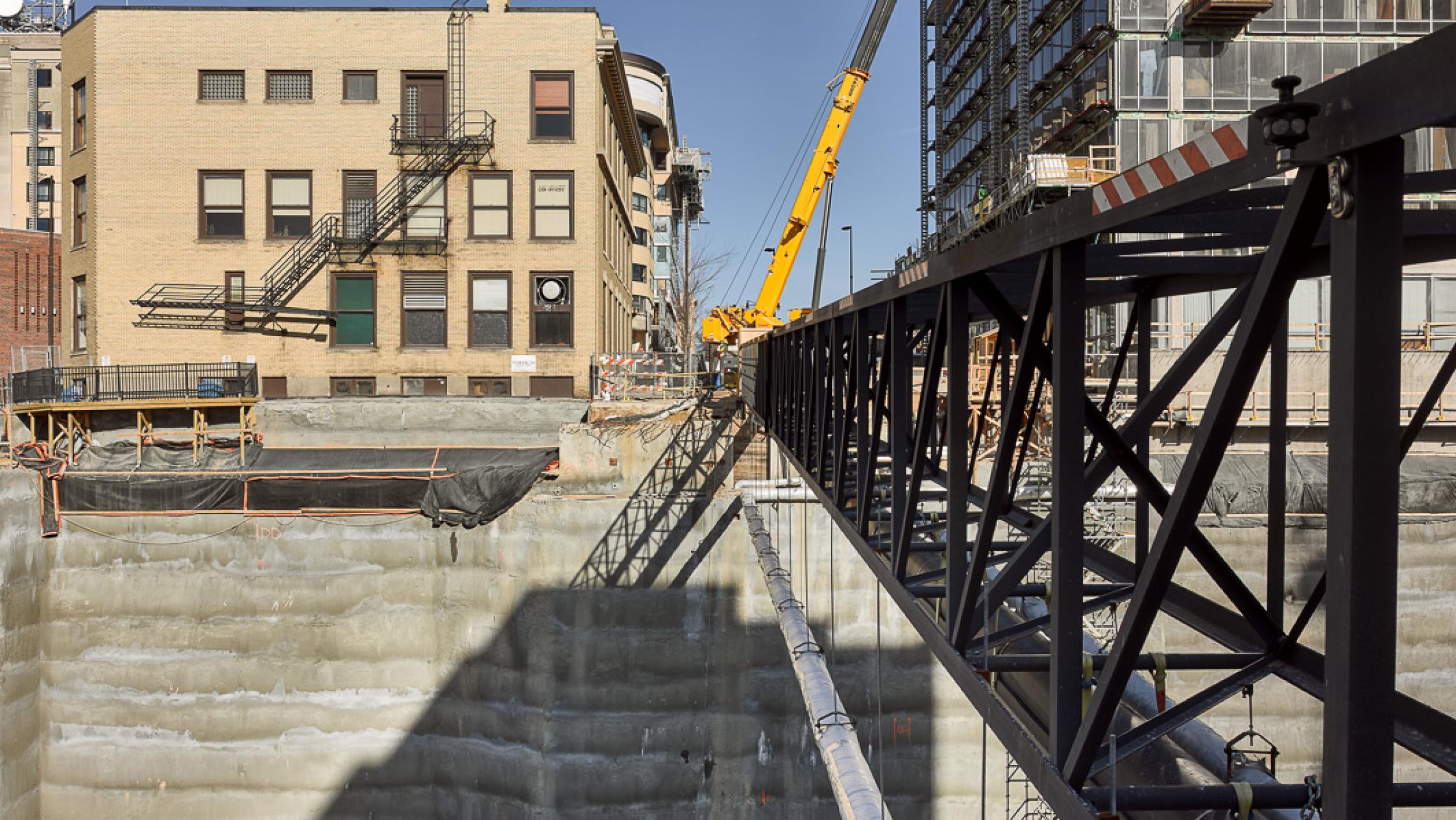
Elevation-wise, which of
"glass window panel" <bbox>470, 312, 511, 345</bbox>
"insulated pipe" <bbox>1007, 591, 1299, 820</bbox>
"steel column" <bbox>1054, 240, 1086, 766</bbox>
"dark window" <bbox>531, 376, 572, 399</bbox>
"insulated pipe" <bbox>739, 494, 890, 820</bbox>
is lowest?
"insulated pipe" <bbox>739, 494, 890, 820</bbox>

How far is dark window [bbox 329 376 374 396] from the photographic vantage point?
114ft

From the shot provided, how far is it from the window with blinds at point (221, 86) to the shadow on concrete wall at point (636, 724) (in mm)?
22882

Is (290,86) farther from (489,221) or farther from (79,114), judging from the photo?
(79,114)

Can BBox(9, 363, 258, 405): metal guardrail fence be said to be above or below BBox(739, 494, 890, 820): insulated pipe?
above

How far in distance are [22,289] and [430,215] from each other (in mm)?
37515

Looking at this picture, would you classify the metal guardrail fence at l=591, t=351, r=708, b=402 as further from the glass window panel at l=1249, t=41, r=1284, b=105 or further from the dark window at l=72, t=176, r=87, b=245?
the glass window panel at l=1249, t=41, r=1284, b=105

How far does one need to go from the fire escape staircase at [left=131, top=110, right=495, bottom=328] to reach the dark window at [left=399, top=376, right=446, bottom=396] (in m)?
3.61

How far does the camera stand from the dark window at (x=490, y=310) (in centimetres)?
3456

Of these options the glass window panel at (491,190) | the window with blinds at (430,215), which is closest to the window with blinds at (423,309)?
the window with blinds at (430,215)

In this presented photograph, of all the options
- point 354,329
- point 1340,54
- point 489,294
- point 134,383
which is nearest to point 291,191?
point 354,329

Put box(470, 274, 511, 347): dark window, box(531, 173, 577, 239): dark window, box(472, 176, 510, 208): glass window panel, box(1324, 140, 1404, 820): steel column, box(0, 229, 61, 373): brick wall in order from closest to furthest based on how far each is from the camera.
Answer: box(1324, 140, 1404, 820): steel column
box(472, 176, 510, 208): glass window panel
box(531, 173, 577, 239): dark window
box(470, 274, 511, 347): dark window
box(0, 229, 61, 373): brick wall

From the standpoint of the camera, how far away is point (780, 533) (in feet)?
79.3

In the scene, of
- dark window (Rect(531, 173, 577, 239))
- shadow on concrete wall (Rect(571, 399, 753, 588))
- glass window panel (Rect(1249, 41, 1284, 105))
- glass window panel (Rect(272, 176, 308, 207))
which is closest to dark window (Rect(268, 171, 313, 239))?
glass window panel (Rect(272, 176, 308, 207))

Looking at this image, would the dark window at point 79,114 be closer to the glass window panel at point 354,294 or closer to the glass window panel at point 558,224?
the glass window panel at point 354,294
